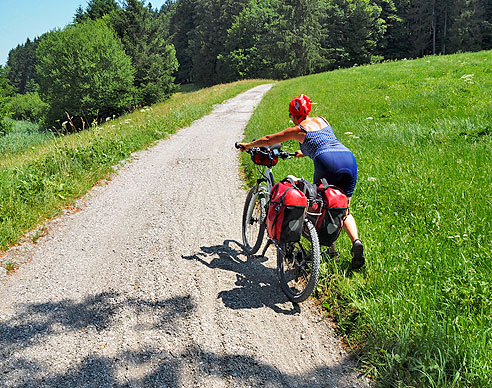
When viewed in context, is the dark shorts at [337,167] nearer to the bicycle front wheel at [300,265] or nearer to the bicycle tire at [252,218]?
the bicycle front wheel at [300,265]

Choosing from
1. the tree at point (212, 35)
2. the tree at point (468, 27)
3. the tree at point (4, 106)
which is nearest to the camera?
the tree at point (4, 106)

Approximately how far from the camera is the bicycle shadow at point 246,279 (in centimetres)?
376

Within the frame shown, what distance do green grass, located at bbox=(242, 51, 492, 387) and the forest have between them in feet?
70.0

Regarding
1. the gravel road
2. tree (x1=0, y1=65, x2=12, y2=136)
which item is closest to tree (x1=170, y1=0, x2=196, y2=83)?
tree (x1=0, y1=65, x2=12, y2=136)

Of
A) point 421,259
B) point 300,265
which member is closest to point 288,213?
point 300,265

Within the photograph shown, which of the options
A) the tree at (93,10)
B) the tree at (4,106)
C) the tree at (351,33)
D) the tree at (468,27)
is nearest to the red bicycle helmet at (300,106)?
Result: the tree at (4,106)

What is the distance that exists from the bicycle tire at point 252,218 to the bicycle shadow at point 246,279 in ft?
0.45

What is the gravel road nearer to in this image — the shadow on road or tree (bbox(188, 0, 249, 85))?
the shadow on road

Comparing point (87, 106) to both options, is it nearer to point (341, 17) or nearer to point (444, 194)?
point (444, 194)

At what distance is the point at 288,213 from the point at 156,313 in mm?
1816

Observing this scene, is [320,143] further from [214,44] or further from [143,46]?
[214,44]

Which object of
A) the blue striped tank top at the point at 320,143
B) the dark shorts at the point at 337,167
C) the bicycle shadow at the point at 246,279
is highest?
the blue striped tank top at the point at 320,143

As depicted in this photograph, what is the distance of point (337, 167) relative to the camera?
12.1 ft

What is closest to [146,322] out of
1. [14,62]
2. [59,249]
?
[59,249]
